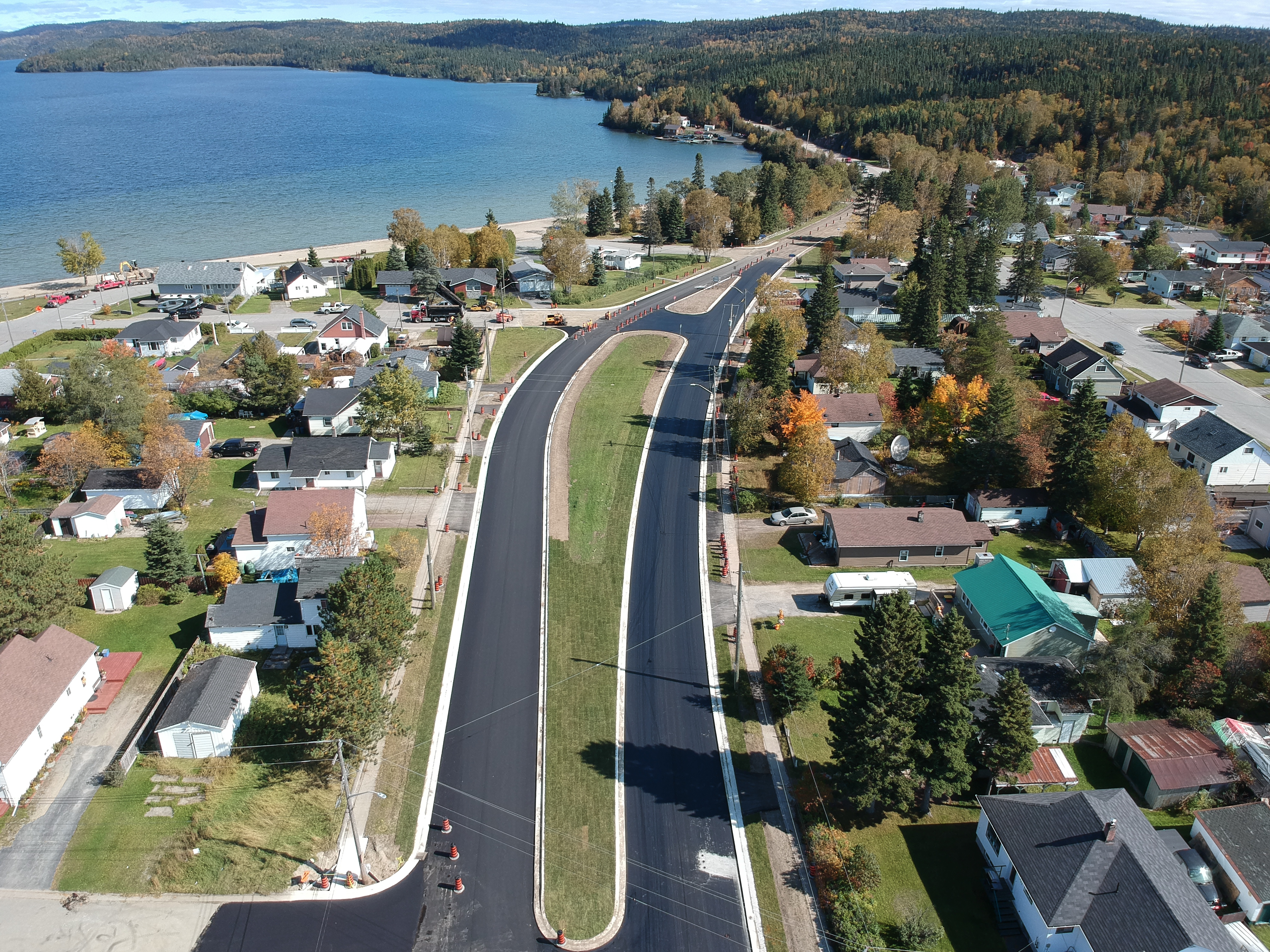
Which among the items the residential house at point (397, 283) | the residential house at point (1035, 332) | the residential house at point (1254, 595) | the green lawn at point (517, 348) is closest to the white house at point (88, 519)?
the green lawn at point (517, 348)

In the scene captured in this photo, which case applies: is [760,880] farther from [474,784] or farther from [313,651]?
[313,651]

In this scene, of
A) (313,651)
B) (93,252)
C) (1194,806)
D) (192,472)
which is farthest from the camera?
(93,252)

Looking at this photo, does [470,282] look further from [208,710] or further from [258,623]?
[208,710]

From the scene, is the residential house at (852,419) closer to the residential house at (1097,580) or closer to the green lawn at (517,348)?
the residential house at (1097,580)

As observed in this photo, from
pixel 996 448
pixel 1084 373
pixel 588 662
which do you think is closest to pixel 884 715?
pixel 588 662

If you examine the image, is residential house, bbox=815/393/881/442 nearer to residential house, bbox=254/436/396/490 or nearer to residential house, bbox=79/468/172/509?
residential house, bbox=254/436/396/490

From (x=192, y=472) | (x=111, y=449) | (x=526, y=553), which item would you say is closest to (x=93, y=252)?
(x=111, y=449)

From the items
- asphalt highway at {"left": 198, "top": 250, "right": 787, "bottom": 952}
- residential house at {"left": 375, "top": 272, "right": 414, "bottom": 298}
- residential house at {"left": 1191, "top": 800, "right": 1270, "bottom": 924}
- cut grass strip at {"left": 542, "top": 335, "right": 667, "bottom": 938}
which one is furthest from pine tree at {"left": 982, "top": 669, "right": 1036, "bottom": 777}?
residential house at {"left": 375, "top": 272, "right": 414, "bottom": 298}
